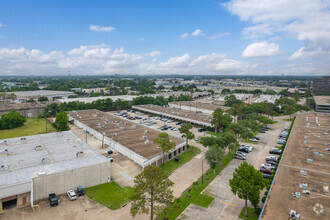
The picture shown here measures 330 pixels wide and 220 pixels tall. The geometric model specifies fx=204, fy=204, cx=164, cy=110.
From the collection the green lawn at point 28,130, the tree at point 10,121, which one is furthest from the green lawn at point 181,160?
the tree at point 10,121

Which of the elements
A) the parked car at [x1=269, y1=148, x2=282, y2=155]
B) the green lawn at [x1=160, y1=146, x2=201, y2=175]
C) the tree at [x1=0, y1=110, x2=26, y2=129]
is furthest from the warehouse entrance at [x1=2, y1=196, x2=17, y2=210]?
the tree at [x1=0, y1=110, x2=26, y2=129]

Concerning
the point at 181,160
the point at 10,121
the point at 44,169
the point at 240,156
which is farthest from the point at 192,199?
the point at 10,121

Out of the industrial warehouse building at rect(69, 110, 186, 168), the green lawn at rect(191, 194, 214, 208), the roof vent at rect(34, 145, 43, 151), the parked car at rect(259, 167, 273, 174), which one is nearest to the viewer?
the green lawn at rect(191, 194, 214, 208)

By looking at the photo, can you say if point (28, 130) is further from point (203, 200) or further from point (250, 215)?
point (250, 215)

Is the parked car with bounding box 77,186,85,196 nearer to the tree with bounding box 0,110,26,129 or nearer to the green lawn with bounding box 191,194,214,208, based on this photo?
the green lawn with bounding box 191,194,214,208

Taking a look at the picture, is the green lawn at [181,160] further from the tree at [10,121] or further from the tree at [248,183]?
the tree at [10,121]

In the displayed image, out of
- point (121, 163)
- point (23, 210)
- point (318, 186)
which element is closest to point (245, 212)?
point (318, 186)

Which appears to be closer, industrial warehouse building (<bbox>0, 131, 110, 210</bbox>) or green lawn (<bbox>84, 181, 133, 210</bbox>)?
industrial warehouse building (<bbox>0, 131, 110, 210</bbox>)

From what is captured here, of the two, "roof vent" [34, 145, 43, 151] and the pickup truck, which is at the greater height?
"roof vent" [34, 145, 43, 151]
